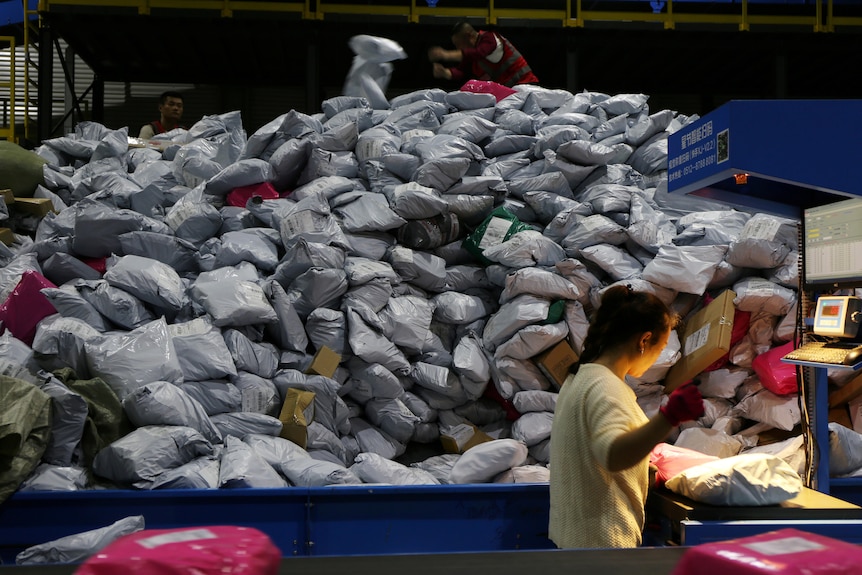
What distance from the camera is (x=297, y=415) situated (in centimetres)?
390

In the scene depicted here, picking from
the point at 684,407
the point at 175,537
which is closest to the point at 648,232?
the point at 684,407

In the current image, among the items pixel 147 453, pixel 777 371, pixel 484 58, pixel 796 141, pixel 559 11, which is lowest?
pixel 147 453

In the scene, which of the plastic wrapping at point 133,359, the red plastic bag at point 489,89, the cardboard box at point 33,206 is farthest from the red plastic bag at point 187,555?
the red plastic bag at point 489,89

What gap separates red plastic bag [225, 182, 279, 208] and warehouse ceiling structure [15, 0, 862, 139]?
3.99m

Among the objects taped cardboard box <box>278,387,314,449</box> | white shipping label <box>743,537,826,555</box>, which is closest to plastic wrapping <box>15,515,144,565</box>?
taped cardboard box <box>278,387,314,449</box>

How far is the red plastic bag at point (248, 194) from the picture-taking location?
540 centimetres

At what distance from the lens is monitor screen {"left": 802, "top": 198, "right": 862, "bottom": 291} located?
296 centimetres

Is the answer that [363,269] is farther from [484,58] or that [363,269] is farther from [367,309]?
[484,58]

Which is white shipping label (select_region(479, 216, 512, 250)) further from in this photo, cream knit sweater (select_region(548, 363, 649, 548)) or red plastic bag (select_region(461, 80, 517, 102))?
cream knit sweater (select_region(548, 363, 649, 548))

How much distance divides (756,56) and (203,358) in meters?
9.04

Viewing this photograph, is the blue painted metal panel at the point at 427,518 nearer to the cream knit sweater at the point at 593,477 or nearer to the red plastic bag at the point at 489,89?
the cream knit sweater at the point at 593,477

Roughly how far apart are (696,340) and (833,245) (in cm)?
142

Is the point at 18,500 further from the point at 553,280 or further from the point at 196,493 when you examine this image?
the point at 553,280

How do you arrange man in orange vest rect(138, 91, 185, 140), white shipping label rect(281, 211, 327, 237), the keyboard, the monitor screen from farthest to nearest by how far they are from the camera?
man in orange vest rect(138, 91, 185, 140), white shipping label rect(281, 211, 327, 237), the monitor screen, the keyboard
